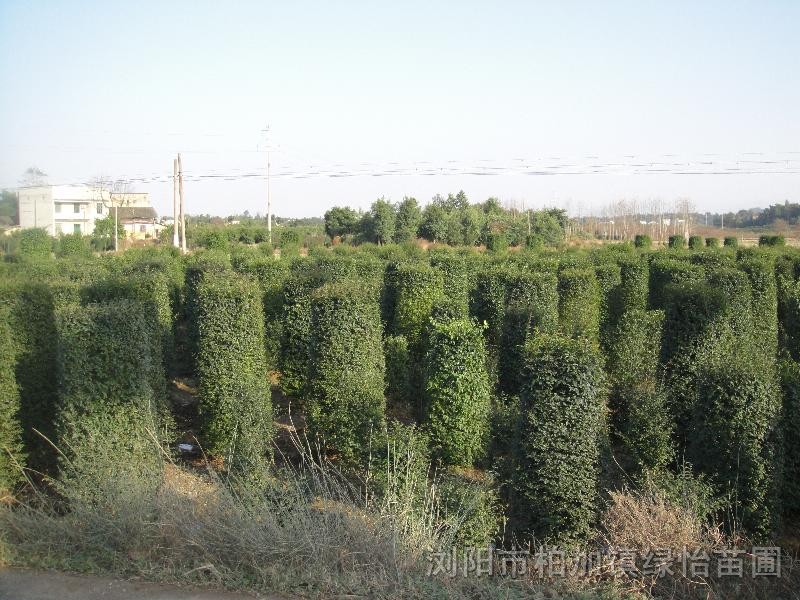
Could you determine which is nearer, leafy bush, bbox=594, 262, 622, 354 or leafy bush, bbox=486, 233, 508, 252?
leafy bush, bbox=594, 262, 622, 354

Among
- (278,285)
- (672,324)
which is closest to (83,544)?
(672,324)

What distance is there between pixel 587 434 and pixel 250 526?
4240 mm

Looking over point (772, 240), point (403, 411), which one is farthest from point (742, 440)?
point (772, 240)

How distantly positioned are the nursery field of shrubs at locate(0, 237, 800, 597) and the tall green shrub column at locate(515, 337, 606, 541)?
0.07 ft

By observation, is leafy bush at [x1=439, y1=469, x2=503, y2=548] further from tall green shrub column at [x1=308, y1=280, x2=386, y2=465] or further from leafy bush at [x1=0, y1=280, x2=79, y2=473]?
leafy bush at [x1=0, y1=280, x2=79, y2=473]

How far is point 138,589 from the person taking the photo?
423cm

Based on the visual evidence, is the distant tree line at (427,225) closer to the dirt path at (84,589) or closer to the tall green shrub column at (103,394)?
the tall green shrub column at (103,394)

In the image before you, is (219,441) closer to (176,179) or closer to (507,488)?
(507,488)

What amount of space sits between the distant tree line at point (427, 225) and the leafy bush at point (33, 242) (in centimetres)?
2849

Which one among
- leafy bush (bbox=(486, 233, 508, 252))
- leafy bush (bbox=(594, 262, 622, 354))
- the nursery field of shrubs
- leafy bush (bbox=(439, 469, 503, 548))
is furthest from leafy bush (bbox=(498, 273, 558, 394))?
leafy bush (bbox=(486, 233, 508, 252))

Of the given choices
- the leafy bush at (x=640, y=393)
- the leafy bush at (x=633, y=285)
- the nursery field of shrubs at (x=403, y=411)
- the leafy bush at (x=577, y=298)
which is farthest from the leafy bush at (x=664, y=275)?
the leafy bush at (x=640, y=393)

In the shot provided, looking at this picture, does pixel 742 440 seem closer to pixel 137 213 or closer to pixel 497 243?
pixel 497 243

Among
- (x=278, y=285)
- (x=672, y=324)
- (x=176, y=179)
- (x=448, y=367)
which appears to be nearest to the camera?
(x=448, y=367)

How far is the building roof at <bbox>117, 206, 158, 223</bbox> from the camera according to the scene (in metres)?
46.7
